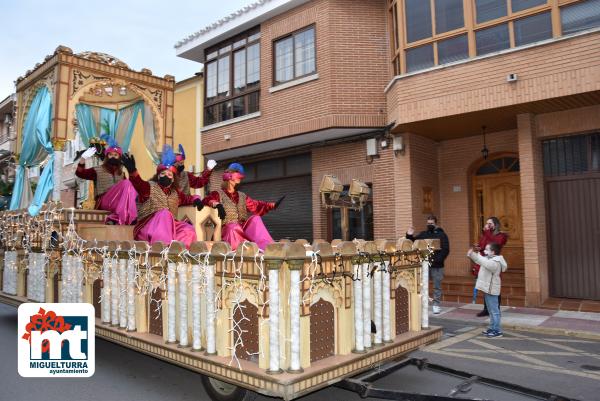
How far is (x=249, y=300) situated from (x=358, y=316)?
88cm

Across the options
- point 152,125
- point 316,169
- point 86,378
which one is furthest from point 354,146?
point 86,378

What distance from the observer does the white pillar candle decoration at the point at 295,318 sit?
3092mm

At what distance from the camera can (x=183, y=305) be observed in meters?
3.79

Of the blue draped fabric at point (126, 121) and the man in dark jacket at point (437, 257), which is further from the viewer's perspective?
the blue draped fabric at point (126, 121)

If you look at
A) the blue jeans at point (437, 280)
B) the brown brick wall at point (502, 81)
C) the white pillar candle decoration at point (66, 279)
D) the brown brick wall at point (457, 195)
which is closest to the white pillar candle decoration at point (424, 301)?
the white pillar candle decoration at point (66, 279)

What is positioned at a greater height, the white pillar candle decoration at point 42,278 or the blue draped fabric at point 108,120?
the blue draped fabric at point 108,120

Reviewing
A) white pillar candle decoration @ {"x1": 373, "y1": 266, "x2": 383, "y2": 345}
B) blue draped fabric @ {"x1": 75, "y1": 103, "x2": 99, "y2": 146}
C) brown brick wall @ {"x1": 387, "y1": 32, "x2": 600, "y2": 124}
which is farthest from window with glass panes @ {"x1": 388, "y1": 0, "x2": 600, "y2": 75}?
white pillar candle decoration @ {"x1": 373, "y1": 266, "x2": 383, "y2": 345}

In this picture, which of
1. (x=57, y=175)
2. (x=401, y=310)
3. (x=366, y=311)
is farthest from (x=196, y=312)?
(x=57, y=175)

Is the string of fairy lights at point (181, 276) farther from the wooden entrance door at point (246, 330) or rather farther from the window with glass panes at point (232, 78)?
the window with glass panes at point (232, 78)

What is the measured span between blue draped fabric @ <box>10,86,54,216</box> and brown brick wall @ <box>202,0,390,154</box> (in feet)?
18.3

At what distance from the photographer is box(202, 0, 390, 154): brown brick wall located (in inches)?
423

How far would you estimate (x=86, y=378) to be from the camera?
15.5ft

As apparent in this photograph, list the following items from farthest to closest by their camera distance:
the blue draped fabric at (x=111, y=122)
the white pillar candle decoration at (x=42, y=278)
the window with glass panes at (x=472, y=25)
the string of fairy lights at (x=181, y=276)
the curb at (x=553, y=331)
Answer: the blue draped fabric at (x=111, y=122)
the window with glass panes at (x=472, y=25)
the curb at (x=553, y=331)
the white pillar candle decoration at (x=42, y=278)
the string of fairy lights at (x=181, y=276)

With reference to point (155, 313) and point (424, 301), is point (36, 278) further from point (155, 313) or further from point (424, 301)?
point (424, 301)
